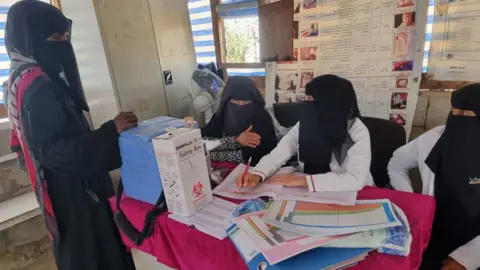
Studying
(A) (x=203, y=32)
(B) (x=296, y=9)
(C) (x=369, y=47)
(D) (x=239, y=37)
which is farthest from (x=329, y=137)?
(A) (x=203, y=32)

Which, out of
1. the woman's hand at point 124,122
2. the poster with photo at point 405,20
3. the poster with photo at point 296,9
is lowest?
the woman's hand at point 124,122

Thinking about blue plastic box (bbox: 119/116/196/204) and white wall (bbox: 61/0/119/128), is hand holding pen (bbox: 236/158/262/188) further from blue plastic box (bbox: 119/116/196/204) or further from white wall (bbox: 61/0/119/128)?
white wall (bbox: 61/0/119/128)

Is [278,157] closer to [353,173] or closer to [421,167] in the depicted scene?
[353,173]

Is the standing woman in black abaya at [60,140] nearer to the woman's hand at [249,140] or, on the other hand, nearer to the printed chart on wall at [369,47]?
the woman's hand at [249,140]

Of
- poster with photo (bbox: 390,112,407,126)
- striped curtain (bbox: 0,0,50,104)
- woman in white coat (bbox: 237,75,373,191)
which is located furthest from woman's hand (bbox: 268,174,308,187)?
striped curtain (bbox: 0,0,50,104)

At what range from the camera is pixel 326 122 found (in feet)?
4.17

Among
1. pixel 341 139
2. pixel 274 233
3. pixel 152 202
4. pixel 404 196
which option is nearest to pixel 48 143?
pixel 152 202

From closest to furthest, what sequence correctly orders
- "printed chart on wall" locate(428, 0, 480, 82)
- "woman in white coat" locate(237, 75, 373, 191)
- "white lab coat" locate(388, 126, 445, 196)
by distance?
"woman in white coat" locate(237, 75, 373, 191), "white lab coat" locate(388, 126, 445, 196), "printed chart on wall" locate(428, 0, 480, 82)

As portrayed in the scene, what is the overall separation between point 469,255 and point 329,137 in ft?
2.09

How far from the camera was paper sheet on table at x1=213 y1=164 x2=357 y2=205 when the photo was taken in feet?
3.20

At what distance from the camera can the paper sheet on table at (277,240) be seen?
0.72m

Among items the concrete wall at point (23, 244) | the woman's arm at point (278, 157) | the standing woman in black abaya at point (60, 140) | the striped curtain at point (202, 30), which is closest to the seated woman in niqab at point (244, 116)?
the woman's arm at point (278, 157)

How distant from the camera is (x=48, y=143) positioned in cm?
112

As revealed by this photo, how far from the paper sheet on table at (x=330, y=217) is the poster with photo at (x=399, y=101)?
51.9 inches
